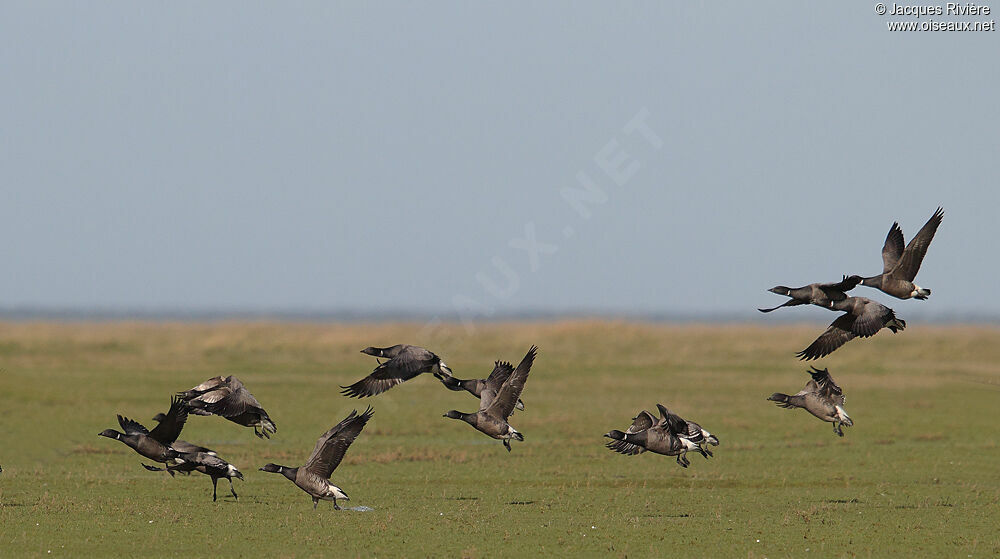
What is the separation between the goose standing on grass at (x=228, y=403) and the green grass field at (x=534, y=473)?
61.1 inches

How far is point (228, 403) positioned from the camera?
50.6 feet

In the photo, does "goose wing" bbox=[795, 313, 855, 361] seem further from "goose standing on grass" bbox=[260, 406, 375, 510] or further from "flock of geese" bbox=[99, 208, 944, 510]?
"goose standing on grass" bbox=[260, 406, 375, 510]

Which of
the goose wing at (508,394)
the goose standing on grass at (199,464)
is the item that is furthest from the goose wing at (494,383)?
the goose standing on grass at (199,464)

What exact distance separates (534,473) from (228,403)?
876 cm

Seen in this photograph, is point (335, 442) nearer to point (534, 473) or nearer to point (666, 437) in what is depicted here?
point (666, 437)

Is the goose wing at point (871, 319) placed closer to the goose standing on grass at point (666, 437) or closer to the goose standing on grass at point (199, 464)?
the goose standing on grass at point (666, 437)

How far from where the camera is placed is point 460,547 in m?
15.5

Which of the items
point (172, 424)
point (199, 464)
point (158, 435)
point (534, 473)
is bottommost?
point (534, 473)

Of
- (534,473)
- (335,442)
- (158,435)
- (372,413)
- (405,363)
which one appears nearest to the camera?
(372,413)

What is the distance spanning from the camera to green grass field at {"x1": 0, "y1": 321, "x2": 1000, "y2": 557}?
1587 centimetres

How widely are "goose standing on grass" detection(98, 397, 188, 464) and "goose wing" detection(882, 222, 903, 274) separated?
27.2 feet

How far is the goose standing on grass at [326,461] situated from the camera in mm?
14984

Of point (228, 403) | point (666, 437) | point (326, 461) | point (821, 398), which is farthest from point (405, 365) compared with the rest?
point (821, 398)

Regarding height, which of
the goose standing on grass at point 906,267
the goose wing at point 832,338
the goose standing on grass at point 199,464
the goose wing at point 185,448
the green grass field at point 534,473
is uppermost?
the goose standing on grass at point 906,267
